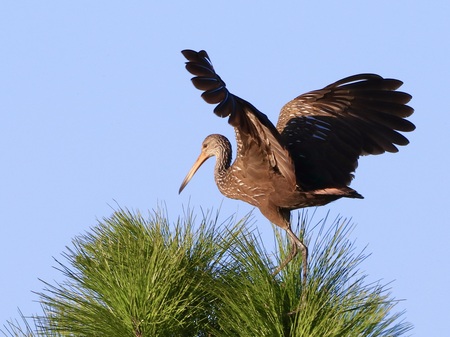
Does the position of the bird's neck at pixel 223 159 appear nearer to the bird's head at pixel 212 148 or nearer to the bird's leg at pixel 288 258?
the bird's head at pixel 212 148

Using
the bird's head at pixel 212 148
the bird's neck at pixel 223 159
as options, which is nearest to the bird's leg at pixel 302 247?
the bird's neck at pixel 223 159

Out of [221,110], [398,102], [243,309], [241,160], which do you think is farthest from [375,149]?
[243,309]

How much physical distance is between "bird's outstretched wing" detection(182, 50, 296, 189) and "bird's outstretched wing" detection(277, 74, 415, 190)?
0.39m

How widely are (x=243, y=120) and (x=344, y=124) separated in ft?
4.74

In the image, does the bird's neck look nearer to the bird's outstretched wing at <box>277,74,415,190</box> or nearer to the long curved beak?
the long curved beak

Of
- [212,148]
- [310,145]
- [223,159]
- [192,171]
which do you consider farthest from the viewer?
[192,171]

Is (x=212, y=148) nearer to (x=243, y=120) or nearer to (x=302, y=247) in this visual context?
(x=243, y=120)

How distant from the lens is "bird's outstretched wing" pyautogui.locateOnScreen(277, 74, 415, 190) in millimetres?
6359

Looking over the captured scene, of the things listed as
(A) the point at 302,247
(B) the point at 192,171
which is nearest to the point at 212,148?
(B) the point at 192,171

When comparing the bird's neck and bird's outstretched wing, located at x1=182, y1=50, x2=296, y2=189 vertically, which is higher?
the bird's neck

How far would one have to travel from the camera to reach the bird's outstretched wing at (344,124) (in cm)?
636

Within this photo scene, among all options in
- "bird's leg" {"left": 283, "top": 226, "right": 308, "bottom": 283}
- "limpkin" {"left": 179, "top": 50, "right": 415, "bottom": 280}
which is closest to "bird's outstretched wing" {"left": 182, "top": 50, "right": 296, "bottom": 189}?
"limpkin" {"left": 179, "top": 50, "right": 415, "bottom": 280}

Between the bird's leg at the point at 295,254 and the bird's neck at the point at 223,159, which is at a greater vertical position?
the bird's neck at the point at 223,159

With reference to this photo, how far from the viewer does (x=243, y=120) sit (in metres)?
5.33
